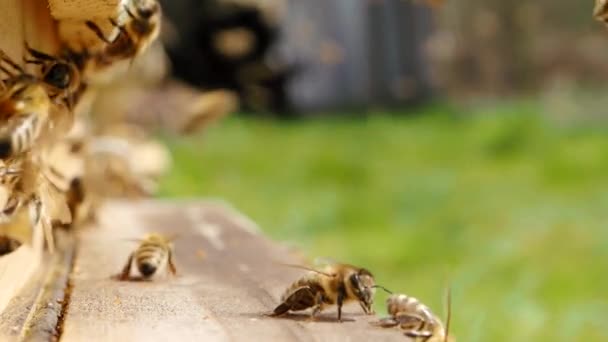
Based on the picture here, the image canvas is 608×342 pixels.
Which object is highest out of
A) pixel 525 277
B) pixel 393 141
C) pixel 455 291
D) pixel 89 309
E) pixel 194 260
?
pixel 89 309

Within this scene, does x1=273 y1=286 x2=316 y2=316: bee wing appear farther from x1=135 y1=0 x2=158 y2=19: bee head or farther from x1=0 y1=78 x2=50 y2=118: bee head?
x1=135 y1=0 x2=158 y2=19: bee head

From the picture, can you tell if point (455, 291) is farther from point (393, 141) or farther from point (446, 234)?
point (393, 141)

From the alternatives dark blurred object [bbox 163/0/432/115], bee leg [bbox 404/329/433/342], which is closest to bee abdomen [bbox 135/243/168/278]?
bee leg [bbox 404/329/433/342]

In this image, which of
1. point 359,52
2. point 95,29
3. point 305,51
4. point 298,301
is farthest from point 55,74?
point 359,52

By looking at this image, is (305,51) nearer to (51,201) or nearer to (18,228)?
(51,201)

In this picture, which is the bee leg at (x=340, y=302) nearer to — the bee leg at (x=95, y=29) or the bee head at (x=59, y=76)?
the bee head at (x=59, y=76)

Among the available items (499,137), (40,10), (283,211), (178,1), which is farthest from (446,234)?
(178,1)
